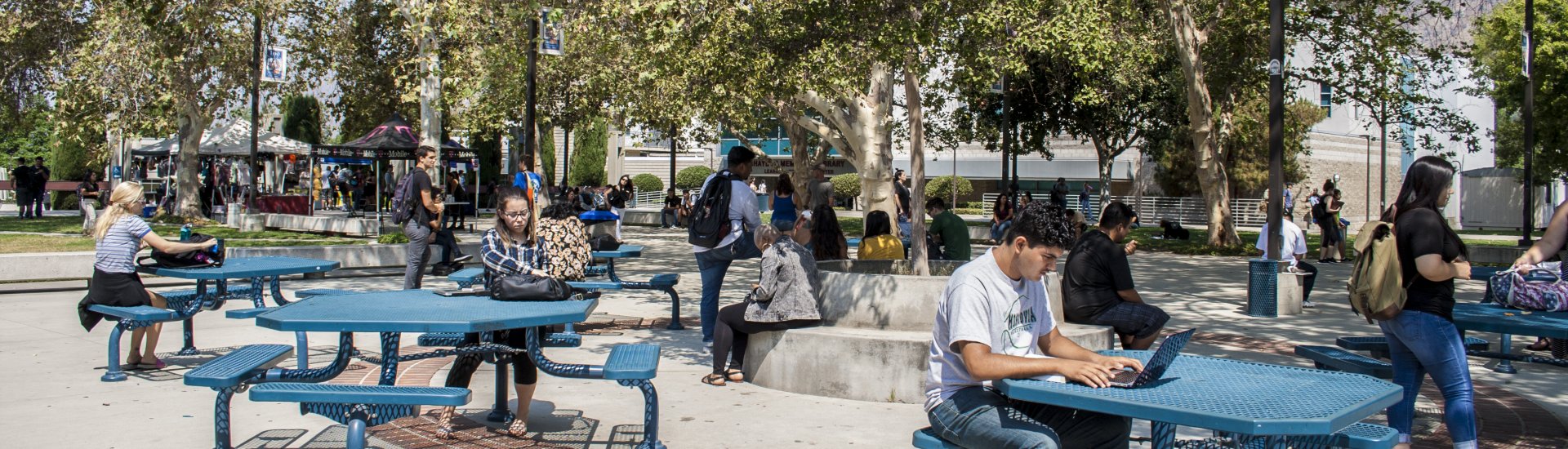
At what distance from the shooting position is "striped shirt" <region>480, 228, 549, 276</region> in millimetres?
6270

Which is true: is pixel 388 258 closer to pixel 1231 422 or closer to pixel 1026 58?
pixel 1231 422

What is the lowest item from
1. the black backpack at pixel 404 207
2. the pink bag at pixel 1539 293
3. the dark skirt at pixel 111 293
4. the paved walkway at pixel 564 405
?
the paved walkway at pixel 564 405

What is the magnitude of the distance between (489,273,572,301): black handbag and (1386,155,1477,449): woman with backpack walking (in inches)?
142

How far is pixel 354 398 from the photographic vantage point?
4.62 metres

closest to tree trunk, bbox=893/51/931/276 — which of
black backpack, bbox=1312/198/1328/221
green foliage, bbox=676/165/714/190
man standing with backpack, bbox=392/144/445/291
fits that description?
man standing with backpack, bbox=392/144/445/291

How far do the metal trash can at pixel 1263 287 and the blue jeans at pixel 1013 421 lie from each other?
8.05 metres

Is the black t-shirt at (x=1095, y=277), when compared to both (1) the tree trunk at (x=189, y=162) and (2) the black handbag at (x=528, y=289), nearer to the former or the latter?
(2) the black handbag at (x=528, y=289)

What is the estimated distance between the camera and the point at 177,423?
6047 mm

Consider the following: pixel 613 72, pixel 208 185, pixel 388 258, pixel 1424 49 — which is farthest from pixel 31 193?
pixel 1424 49

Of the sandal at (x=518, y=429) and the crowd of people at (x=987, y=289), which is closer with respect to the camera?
the crowd of people at (x=987, y=289)

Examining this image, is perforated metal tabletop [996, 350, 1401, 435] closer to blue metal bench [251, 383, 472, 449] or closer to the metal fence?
blue metal bench [251, 383, 472, 449]

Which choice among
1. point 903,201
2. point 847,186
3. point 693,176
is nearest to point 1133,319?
point 903,201

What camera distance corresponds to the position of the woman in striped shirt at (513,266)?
5738mm

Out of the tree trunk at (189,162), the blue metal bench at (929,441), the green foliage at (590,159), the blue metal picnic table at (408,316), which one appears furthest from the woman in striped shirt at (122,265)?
the green foliage at (590,159)
